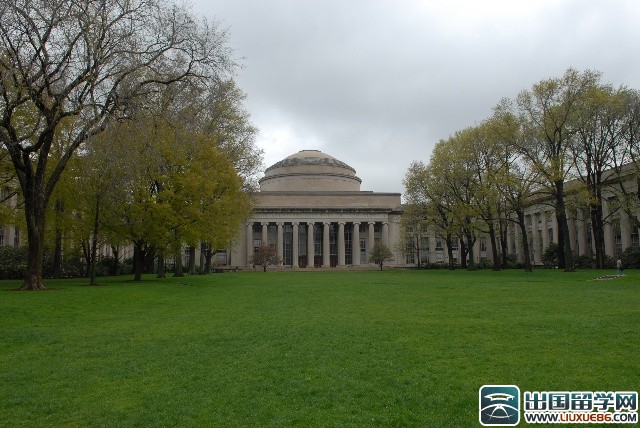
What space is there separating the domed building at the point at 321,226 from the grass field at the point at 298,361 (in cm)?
7232

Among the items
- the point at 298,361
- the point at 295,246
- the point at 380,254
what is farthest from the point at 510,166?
the point at 295,246

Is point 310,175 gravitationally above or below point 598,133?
above

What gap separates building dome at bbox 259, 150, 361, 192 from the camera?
324ft

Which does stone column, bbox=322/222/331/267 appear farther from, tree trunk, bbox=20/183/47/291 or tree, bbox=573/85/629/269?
tree trunk, bbox=20/183/47/291

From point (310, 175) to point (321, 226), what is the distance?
9.82 m

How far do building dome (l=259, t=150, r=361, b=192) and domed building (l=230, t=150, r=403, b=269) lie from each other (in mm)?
795

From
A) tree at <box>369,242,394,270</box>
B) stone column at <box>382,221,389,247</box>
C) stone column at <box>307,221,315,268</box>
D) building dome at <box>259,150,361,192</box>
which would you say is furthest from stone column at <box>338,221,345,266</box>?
tree at <box>369,242,394,270</box>

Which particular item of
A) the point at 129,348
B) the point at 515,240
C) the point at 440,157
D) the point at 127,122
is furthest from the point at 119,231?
the point at 515,240

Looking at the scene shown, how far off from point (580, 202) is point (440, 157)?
13.6 m

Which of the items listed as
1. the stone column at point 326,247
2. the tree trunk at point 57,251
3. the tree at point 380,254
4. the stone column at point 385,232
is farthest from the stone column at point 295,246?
the tree trunk at point 57,251

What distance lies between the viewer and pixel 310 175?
324ft

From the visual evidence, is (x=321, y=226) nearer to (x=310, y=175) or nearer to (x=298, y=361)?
(x=310, y=175)

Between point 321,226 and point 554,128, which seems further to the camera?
point 321,226

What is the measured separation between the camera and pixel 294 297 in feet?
81.8
